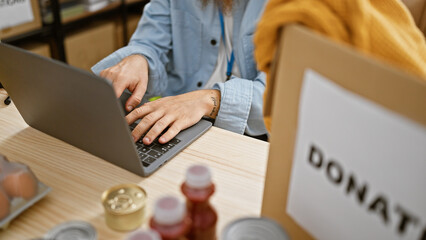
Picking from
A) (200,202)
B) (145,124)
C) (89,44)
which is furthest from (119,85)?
(89,44)

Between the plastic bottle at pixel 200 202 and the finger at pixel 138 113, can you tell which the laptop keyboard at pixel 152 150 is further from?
the plastic bottle at pixel 200 202

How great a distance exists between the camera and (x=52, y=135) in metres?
0.74

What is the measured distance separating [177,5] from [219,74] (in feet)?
0.84

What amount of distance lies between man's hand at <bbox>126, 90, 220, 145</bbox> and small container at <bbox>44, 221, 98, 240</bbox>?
0.25 metres

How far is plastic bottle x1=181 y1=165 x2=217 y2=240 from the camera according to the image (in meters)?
0.39

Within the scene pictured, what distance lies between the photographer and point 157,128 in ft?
2.39

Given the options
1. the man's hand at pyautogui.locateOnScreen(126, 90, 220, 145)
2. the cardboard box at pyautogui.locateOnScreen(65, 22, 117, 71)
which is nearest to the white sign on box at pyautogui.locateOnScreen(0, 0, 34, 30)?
the cardboard box at pyautogui.locateOnScreen(65, 22, 117, 71)

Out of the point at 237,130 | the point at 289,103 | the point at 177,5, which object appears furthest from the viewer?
the point at 177,5

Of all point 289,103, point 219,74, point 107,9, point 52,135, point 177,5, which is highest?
point 289,103

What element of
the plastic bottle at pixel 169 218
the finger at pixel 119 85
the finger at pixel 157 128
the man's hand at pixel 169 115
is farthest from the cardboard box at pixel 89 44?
the plastic bottle at pixel 169 218

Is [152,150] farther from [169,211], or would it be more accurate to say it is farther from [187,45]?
[187,45]

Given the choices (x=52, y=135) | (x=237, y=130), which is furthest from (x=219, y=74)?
(x=52, y=135)

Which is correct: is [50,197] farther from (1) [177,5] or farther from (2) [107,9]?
(2) [107,9]

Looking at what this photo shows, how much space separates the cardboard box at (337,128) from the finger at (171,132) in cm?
28
